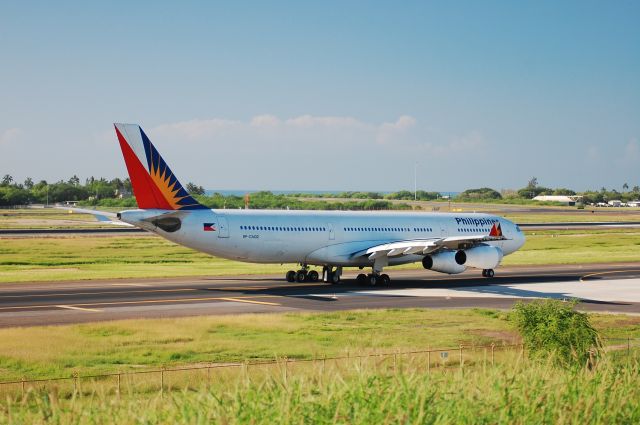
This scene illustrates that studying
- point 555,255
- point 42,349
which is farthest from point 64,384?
point 555,255

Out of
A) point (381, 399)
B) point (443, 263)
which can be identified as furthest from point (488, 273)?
point (381, 399)

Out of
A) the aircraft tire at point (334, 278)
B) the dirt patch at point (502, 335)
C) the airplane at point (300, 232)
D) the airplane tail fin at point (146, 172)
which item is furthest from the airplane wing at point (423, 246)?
the dirt patch at point (502, 335)

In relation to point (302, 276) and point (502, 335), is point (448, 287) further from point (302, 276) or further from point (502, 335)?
point (502, 335)

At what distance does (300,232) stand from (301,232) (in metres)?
0.07

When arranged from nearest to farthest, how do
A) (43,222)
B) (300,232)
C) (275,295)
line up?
(275,295)
(300,232)
(43,222)

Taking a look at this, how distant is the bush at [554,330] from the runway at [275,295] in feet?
42.6

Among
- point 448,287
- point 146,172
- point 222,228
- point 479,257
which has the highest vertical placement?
point 146,172

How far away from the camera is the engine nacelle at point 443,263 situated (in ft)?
172

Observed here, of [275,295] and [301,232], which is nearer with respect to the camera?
[275,295]

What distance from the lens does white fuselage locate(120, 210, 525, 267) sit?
4703 centimetres

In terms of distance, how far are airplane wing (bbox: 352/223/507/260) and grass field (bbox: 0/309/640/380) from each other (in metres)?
11.4

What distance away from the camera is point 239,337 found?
33.1m

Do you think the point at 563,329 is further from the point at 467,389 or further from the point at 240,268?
the point at 240,268

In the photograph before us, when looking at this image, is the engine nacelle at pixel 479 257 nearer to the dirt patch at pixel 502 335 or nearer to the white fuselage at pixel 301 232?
the white fuselage at pixel 301 232
